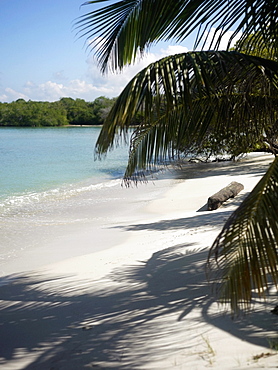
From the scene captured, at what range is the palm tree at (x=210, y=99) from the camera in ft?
9.14

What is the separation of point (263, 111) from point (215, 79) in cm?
56

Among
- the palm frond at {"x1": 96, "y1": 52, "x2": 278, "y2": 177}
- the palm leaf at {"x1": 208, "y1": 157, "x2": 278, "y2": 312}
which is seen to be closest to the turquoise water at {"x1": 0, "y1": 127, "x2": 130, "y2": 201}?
the palm frond at {"x1": 96, "y1": 52, "x2": 278, "y2": 177}

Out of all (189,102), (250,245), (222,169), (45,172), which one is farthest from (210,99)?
(45,172)

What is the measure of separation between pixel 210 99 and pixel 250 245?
1.51m

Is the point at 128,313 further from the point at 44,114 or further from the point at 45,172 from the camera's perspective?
the point at 44,114

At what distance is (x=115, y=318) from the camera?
168 inches

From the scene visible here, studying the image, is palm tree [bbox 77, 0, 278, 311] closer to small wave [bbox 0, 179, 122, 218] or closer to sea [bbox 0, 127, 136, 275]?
sea [bbox 0, 127, 136, 275]

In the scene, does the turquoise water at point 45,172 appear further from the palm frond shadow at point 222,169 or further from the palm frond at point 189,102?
the palm frond at point 189,102

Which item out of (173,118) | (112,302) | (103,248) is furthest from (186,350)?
(103,248)

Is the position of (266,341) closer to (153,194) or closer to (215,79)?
(215,79)

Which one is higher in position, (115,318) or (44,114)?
(44,114)

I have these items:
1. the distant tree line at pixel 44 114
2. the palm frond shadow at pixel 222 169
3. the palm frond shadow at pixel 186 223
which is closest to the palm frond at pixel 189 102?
the palm frond shadow at pixel 186 223

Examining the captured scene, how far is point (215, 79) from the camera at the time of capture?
4.36 metres

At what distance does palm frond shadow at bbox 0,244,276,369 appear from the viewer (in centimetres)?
357
